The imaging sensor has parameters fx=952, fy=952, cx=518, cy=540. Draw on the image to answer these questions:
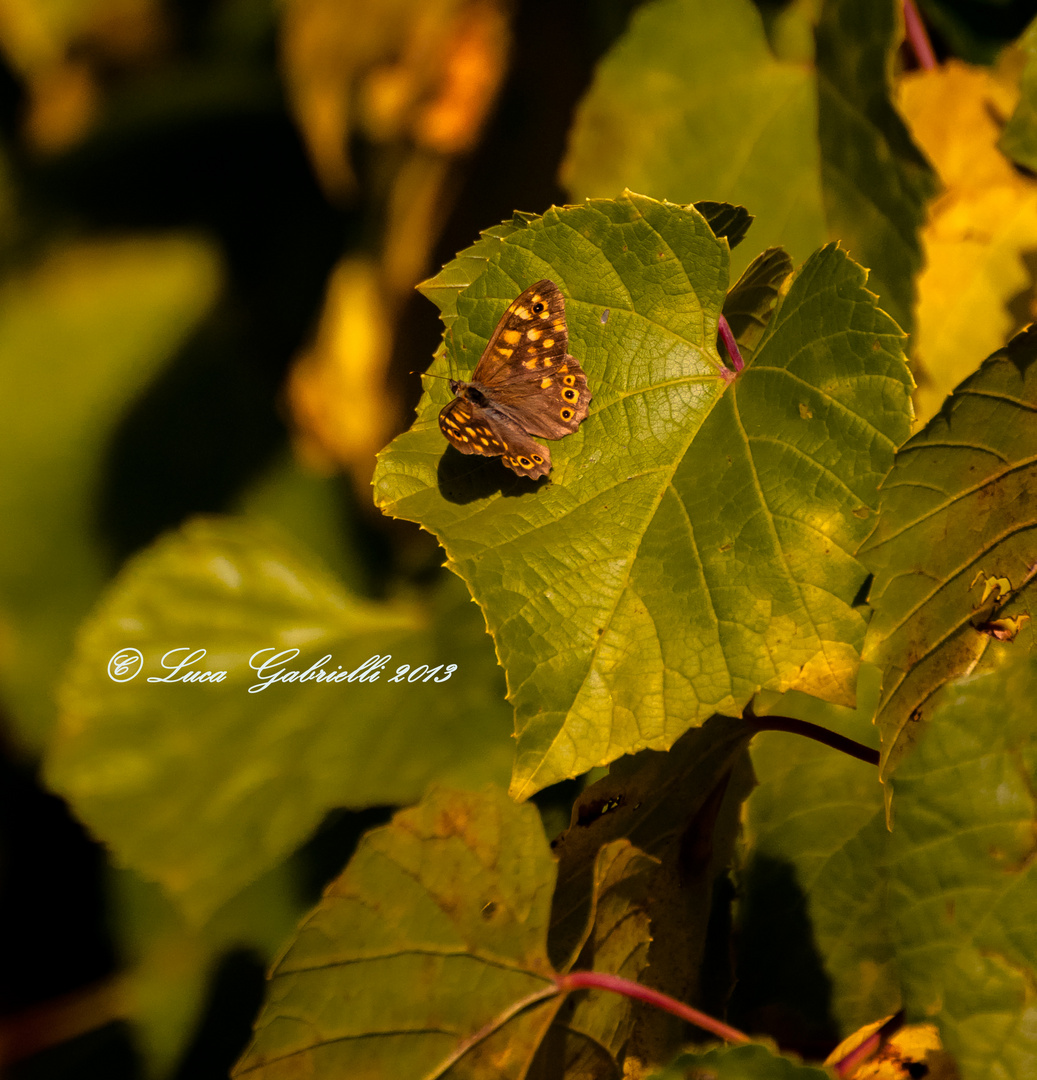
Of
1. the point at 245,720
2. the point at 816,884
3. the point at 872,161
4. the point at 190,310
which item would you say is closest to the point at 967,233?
the point at 872,161

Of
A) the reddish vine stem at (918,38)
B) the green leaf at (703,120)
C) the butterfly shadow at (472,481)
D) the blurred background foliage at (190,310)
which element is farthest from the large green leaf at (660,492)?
the blurred background foliage at (190,310)

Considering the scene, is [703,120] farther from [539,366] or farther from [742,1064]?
[742,1064]

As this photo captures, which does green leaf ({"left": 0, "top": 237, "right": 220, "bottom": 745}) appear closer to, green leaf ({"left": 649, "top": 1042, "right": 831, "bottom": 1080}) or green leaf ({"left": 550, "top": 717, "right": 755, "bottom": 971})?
green leaf ({"left": 550, "top": 717, "right": 755, "bottom": 971})

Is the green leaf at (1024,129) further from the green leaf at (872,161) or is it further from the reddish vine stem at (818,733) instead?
the reddish vine stem at (818,733)

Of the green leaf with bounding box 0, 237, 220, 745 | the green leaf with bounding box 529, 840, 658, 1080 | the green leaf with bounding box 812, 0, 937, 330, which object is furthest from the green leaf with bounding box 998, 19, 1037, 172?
the green leaf with bounding box 0, 237, 220, 745

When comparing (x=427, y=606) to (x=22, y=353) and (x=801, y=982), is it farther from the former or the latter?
(x=22, y=353)
